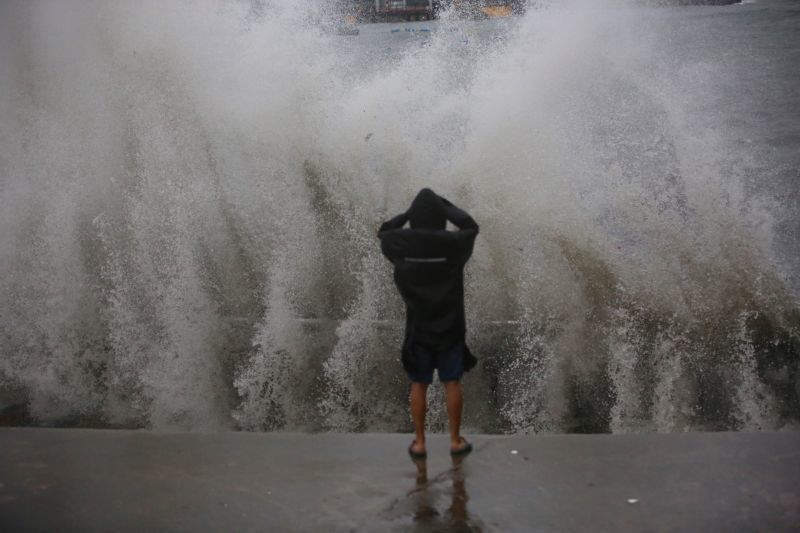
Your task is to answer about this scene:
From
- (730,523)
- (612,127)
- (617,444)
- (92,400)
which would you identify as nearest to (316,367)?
(92,400)

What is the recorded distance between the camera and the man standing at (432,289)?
466 cm

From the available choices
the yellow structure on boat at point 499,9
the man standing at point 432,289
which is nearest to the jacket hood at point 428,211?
the man standing at point 432,289

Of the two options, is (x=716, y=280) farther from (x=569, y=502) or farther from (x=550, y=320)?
(x=569, y=502)

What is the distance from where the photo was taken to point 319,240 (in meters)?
9.59

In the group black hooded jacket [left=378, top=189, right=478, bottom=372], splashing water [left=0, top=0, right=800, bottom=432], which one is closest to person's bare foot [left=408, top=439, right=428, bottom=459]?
black hooded jacket [left=378, top=189, right=478, bottom=372]

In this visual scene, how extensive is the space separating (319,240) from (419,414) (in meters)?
5.02

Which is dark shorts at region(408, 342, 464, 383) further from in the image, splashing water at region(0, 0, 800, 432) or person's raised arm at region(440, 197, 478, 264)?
splashing water at region(0, 0, 800, 432)

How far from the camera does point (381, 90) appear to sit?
11375mm

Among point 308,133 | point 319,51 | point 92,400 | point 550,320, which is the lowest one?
point 92,400

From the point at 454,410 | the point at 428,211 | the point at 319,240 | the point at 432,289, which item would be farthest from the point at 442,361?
the point at 319,240

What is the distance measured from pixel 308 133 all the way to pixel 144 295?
3101 millimetres

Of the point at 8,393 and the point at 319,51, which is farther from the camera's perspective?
the point at 319,51

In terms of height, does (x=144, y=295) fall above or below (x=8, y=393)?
above

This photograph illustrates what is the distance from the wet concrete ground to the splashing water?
2.13 meters
